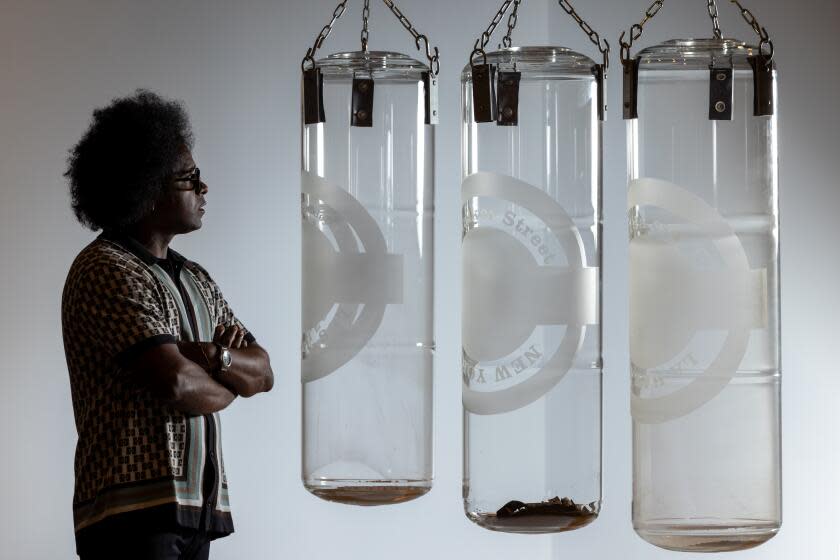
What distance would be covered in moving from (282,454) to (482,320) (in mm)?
2292

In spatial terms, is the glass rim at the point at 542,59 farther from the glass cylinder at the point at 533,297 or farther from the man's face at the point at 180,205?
the man's face at the point at 180,205

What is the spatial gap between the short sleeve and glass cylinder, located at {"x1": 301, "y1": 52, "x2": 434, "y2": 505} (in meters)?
0.63

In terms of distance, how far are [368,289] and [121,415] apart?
81 cm

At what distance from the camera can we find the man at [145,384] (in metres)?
1.98

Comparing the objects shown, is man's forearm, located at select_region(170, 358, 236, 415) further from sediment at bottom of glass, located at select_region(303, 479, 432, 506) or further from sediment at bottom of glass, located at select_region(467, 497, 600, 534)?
sediment at bottom of glass, located at select_region(467, 497, 600, 534)

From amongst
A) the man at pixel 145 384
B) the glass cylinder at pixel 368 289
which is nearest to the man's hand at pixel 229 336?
the man at pixel 145 384

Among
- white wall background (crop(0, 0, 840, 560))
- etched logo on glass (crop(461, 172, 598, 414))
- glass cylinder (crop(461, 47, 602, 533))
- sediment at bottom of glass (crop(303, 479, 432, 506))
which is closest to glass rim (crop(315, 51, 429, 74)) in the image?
glass cylinder (crop(461, 47, 602, 533))

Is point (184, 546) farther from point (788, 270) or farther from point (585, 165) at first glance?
point (788, 270)

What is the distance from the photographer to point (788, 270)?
3121 mm

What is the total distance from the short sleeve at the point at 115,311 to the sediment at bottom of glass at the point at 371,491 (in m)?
0.68

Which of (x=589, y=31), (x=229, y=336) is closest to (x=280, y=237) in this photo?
(x=229, y=336)

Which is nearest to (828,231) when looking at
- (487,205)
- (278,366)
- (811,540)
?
(811,540)

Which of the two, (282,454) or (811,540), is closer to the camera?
(811,540)

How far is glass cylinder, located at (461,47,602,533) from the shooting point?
1329 millimetres
